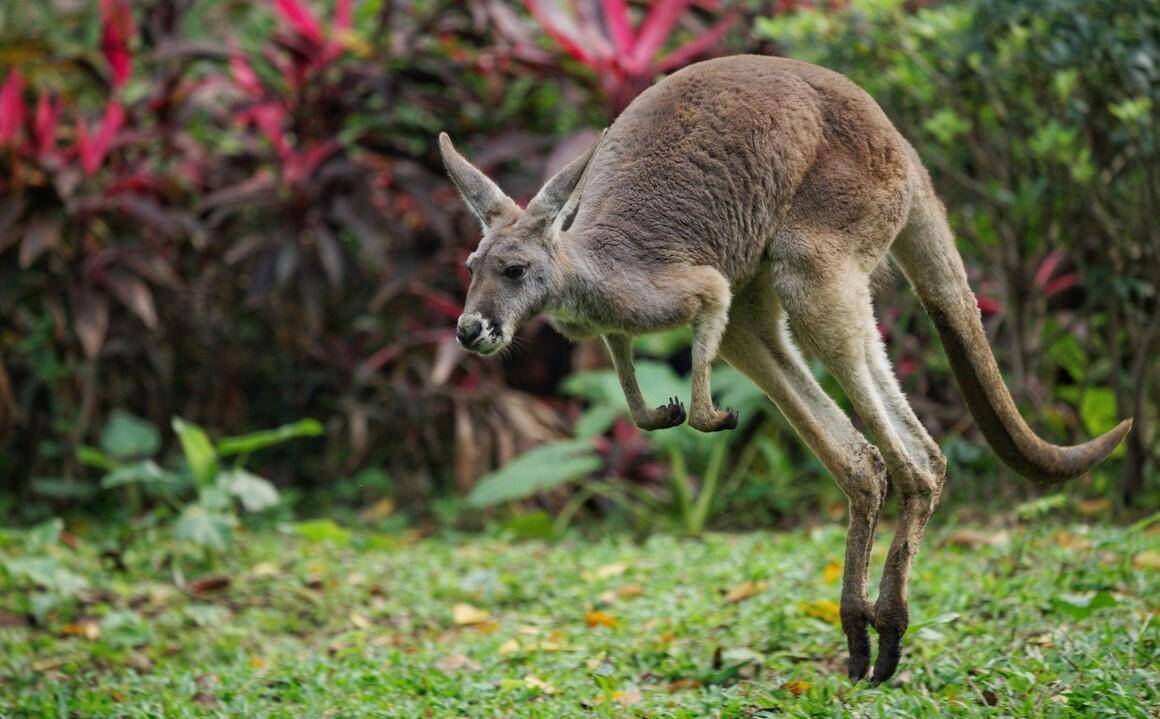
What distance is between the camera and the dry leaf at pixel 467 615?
530 cm

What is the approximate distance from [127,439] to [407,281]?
5.71 ft

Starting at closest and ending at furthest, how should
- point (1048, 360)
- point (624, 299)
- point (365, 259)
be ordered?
point (624, 299), point (1048, 360), point (365, 259)

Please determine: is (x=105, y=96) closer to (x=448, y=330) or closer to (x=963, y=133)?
(x=448, y=330)

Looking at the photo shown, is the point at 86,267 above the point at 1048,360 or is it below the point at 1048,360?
below

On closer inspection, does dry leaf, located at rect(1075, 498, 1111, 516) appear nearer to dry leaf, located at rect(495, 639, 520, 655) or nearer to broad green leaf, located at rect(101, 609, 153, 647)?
dry leaf, located at rect(495, 639, 520, 655)

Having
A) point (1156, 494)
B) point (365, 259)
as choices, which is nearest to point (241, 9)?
point (365, 259)

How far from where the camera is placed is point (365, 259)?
8.16 m

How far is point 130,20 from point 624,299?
207 inches

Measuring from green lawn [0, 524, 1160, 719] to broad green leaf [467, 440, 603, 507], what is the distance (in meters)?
0.29

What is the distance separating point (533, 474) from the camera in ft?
21.4

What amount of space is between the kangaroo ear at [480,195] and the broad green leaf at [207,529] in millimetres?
2647

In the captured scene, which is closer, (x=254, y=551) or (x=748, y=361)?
(x=748, y=361)

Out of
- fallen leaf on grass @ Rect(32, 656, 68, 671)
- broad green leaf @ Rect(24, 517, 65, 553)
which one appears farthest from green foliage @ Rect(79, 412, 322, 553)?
fallen leaf on grass @ Rect(32, 656, 68, 671)

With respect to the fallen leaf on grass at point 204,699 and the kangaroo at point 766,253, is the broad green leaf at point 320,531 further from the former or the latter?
the kangaroo at point 766,253
